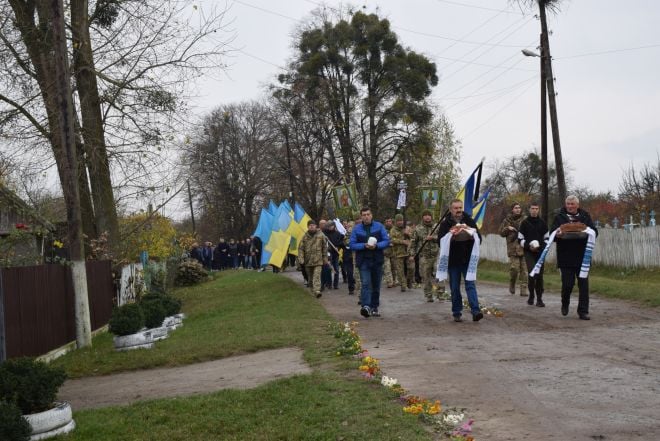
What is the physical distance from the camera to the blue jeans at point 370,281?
12.7 metres

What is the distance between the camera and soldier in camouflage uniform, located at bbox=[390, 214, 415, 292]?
1850 cm

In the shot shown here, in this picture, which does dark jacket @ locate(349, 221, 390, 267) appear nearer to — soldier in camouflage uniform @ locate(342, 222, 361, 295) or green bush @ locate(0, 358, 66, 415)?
soldier in camouflage uniform @ locate(342, 222, 361, 295)

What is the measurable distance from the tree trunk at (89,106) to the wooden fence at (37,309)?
448 cm

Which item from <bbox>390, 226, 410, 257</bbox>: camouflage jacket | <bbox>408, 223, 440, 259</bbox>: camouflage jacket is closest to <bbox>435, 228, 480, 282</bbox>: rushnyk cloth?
<bbox>408, 223, 440, 259</bbox>: camouflage jacket

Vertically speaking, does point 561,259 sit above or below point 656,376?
above

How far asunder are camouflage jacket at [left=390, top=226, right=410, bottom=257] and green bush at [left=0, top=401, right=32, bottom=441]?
43.6 feet

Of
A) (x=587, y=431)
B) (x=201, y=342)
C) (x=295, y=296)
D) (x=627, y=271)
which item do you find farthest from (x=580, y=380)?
(x=627, y=271)

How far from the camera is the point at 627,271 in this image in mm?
22750

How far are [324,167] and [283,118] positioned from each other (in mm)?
4614

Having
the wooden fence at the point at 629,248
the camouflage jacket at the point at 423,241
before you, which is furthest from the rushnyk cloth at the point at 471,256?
the wooden fence at the point at 629,248

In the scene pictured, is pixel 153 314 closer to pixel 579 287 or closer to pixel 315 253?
pixel 315 253

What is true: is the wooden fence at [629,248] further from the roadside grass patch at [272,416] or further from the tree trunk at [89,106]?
the roadside grass patch at [272,416]

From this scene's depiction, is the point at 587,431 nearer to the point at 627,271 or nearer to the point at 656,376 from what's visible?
the point at 656,376

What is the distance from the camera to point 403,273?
726 inches
